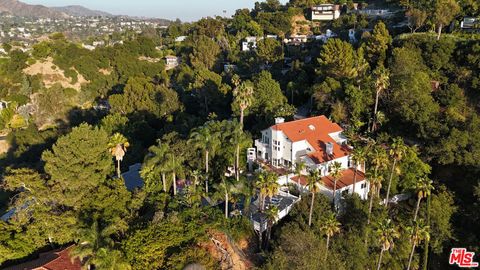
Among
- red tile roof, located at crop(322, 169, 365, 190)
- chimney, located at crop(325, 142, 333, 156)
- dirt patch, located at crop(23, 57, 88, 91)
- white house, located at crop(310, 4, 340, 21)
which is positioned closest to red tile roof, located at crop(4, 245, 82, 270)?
red tile roof, located at crop(322, 169, 365, 190)

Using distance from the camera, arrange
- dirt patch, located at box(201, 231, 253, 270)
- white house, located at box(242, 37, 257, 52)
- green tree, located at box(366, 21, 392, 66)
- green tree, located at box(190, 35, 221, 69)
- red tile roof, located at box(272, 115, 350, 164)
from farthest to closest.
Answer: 1. white house, located at box(242, 37, 257, 52)
2. green tree, located at box(190, 35, 221, 69)
3. green tree, located at box(366, 21, 392, 66)
4. red tile roof, located at box(272, 115, 350, 164)
5. dirt patch, located at box(201, 231, 253, 270)

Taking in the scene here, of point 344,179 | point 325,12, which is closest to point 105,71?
point 325,12

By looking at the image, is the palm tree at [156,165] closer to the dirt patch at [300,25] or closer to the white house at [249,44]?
the white house at [249,44]

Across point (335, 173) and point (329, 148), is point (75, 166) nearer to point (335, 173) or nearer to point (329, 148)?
point (335, 173)

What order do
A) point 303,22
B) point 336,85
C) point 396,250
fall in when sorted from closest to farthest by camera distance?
point 396,250 → point 336,85 → point 303,22

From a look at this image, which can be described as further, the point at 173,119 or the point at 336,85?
the point at 173,119

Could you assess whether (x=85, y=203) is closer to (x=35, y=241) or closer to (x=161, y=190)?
(x=35, y=241)

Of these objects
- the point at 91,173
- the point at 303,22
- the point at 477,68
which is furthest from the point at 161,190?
the point at 303,22

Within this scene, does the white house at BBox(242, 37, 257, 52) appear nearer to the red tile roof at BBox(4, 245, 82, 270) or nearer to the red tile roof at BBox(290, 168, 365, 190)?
the red tile roof at BBox(290, 168, 365, 190)
